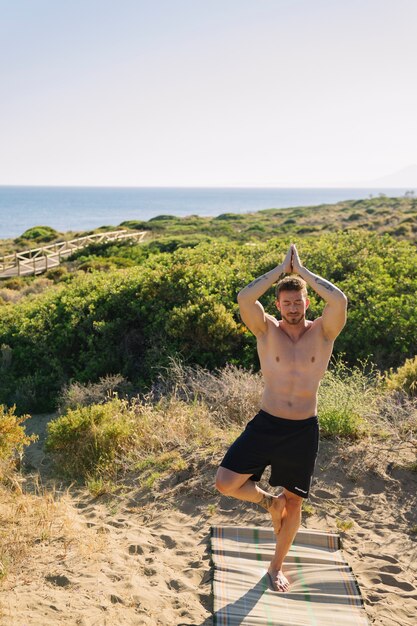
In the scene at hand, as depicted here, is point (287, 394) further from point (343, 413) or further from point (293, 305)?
point (343, 413)

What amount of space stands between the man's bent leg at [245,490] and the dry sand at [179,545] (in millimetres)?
852

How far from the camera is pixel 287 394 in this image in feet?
14.0

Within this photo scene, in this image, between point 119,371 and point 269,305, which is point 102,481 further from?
point 269,305

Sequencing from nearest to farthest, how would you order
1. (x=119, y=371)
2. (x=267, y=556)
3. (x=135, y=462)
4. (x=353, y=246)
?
(x=267, y=556) < (x=135, y=462) < (x=119, y=371) < (x=353, y=246)

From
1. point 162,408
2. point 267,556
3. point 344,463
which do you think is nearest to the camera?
point 267,556

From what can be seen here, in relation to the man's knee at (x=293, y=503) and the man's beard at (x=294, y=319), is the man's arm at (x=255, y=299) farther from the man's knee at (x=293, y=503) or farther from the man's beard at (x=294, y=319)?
the man's knee at (x=293, y=503)

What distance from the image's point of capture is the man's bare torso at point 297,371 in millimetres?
4234

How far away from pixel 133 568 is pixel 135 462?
219 cm

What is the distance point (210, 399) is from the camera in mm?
8266

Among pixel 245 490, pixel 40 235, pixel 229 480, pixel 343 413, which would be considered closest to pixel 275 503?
pixel 245 490

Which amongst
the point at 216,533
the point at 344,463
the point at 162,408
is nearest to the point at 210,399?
the point at 162,408

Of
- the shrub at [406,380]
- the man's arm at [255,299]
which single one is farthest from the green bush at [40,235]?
the man's arm at [255,299]

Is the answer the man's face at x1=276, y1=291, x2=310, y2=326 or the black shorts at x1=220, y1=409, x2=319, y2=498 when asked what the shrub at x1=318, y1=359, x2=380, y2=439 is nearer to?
the black shorts at x1=220, y1=409, x2=319, y2=498

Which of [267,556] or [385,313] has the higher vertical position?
[385,313]
